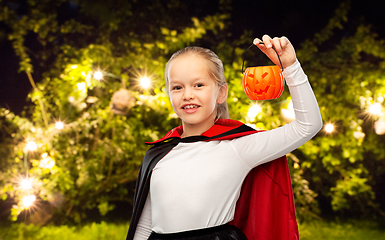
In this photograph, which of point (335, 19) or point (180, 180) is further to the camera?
point (335, 19)

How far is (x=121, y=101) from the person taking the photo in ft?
7.77

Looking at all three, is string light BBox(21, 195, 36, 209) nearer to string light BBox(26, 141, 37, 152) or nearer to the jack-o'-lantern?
string light BBox(26, 141, 37, 152)

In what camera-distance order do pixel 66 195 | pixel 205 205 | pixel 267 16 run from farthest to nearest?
1. pixel 267 16
2. pixel 66 195
3. pixel 205 205

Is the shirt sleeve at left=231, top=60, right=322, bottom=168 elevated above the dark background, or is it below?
below

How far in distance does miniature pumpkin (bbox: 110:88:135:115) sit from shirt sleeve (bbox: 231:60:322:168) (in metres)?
1.54

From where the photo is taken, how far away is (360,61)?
2.59m

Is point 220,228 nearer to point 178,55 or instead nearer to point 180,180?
point 180,180

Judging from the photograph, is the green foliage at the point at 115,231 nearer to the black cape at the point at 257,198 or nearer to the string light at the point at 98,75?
the string light at the point at 98,75

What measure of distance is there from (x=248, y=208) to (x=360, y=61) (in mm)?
2112

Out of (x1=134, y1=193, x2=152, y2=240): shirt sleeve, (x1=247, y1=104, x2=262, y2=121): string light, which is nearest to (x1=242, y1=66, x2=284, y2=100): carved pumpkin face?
(x1=134, y1=193, x2=152, y2=240): shirt sleeve

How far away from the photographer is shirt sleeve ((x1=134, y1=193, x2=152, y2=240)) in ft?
3.41

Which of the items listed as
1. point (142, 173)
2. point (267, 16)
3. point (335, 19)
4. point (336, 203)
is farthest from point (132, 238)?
point (335, 19)

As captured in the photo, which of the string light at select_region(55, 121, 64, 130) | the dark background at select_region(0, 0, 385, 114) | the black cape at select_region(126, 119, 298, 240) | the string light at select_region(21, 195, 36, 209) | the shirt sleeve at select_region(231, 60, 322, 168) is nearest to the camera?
the shirt sleeve at select_region(231, 60, 322, 168)

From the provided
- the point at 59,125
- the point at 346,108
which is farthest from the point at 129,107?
the point at 346,108
